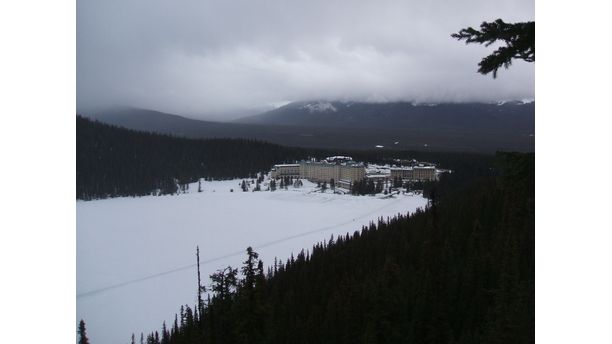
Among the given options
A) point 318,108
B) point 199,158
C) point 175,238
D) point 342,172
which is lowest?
point 175,238

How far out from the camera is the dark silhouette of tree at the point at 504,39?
2643mm

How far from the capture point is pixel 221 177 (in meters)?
59.0

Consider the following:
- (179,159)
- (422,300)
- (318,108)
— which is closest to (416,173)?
(318,108)

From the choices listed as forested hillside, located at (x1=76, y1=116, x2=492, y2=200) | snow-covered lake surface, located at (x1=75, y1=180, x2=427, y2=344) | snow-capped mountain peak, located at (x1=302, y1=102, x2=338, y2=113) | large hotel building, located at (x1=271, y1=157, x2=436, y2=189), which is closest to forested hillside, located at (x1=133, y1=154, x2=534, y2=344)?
snow-covered lake surface, located at (x1=75, y1=180, x2=427, y2=344)

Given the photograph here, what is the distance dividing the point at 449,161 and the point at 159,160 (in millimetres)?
40297

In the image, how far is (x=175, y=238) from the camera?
26.7m

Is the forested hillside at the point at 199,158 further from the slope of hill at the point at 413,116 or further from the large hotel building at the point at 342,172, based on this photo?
the slope of hill at the point at 413,116

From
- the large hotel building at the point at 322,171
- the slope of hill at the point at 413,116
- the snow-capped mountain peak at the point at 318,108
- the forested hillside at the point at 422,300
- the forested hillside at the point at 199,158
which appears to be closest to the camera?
the forested hillside at the point at 422,300

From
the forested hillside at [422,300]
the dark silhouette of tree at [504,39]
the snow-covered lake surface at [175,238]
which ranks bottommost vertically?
the snow-covered lake surface at [175,238]

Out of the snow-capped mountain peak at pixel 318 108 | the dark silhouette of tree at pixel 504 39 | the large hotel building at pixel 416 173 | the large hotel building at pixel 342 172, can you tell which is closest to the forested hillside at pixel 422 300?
the dark silhouette of tree at pixel 504 39

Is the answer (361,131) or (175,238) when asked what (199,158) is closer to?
(361,131)

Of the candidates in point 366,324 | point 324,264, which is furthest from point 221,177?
point 366,324

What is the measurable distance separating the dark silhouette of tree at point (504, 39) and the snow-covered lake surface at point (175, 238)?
4843 mm

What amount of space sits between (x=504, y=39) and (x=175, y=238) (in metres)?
26.7
